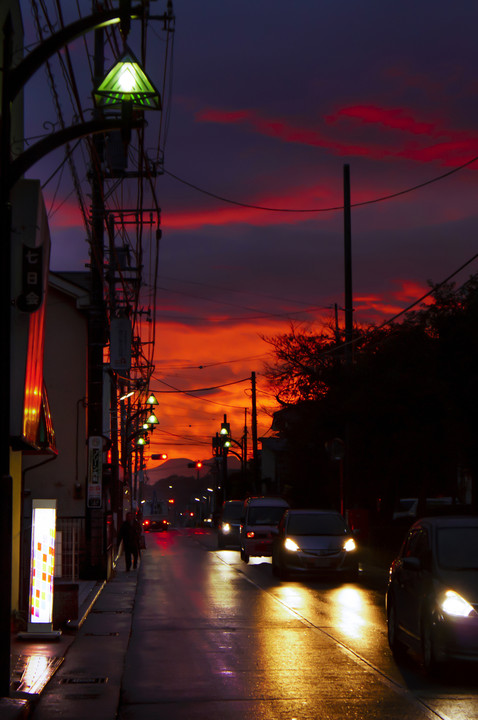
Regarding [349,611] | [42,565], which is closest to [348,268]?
[349,611]

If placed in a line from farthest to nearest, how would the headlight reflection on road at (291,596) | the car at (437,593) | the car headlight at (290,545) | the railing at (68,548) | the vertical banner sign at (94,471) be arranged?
the vertical banner sign at (94,471)
the car headlight at (290,545)
the railing at (68,548)
the headlight reflection on road at (291,596)
the car at (437,593)

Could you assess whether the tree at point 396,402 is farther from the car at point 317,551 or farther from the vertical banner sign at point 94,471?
the vertical banner sign at point 94,471

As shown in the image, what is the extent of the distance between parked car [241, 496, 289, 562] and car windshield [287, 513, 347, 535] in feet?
24.5

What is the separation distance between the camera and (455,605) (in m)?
10.3

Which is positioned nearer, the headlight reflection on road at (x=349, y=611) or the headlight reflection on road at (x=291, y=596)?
the headlight reflection on road at (x=349, y=611)

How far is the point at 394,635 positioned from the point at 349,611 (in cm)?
544

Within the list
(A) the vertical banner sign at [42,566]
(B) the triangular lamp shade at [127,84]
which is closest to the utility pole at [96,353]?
(A) the vertical banner sign at [42,566]

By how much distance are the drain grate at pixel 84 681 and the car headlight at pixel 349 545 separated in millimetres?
13871

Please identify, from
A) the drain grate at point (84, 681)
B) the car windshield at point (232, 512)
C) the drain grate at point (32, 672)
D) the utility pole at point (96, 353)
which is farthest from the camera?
the car windshield at point (232, 512)

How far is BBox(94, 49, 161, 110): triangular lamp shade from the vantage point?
9336 millimetres

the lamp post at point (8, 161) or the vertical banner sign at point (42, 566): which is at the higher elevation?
the lamp post at point (8, 161)

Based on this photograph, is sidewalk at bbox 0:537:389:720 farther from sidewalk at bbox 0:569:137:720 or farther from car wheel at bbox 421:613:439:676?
car wheel at bbox 421:613:439:676

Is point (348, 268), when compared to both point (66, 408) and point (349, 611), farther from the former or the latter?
point (349, 611)

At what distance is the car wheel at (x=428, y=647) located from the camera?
10531 millimetres
